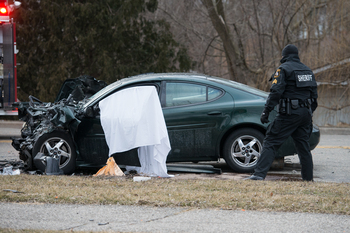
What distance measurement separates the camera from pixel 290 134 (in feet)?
18.7

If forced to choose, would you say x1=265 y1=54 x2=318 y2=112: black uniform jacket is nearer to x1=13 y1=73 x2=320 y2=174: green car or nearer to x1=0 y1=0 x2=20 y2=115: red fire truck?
x1=13 y1=73 x2=320 y2=174: green car

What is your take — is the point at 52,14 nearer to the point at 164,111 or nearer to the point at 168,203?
the point at 164,111

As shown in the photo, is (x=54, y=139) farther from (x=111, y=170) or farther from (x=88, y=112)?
(x=111, y=170)

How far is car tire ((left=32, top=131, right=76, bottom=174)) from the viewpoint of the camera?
20.8ft

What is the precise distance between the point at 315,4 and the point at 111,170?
604 inches

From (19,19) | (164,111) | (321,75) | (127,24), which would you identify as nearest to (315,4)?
(321,75)

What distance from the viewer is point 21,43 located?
59.1 feet

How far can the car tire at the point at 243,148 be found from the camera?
638cm

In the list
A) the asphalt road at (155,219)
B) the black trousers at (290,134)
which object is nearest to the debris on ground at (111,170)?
the asphalt road at (155,219)

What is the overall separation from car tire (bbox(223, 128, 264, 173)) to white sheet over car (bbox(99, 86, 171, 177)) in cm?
100

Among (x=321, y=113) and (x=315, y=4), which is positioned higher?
(x=315, y=4)

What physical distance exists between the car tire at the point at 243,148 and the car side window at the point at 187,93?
27.4 inches

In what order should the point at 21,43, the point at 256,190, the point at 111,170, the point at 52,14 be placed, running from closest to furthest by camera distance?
1. the point at 256,190
2. the point at 111,170
3. the point at 52,14
4. the point at 21,43

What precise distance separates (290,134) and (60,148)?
331 centimetres
